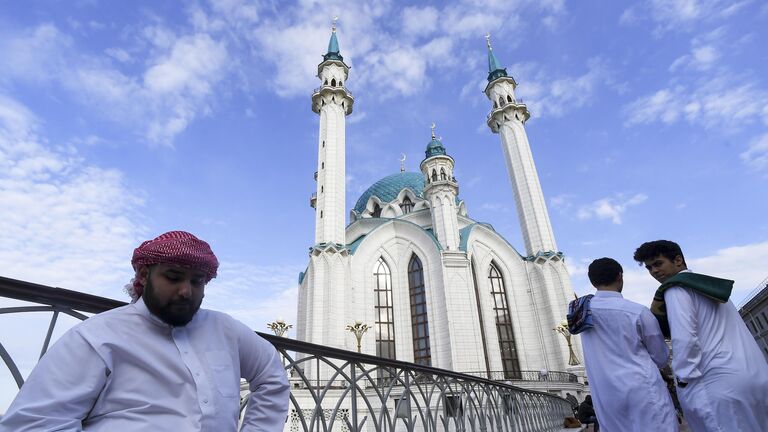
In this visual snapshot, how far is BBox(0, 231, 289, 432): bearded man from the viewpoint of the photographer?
124 centimetres

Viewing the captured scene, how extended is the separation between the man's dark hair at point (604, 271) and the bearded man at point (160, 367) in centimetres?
274

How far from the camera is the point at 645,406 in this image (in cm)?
286

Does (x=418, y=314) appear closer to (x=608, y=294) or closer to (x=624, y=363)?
(x=608, y=294)

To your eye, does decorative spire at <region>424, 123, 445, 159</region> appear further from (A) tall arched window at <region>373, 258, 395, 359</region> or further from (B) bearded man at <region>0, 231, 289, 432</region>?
(B) bearded man at <region>0, 231, 289, 432</region>

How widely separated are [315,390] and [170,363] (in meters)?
1.87

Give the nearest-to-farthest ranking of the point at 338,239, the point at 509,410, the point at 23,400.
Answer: the point at 23,400, the point at 509,410, the point at 338,239

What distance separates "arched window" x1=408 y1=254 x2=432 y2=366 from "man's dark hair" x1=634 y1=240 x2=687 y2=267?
21.4 meters

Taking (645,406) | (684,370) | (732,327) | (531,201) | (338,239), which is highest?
(531,201)

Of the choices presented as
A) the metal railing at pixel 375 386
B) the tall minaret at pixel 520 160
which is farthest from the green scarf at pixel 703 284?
the tall minaret at pixel 520 160

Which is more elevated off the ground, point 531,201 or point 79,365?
point 531,201

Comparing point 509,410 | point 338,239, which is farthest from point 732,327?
point 338,239

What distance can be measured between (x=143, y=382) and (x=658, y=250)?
11.2 ft

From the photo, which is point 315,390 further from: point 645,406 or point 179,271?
point 645,406

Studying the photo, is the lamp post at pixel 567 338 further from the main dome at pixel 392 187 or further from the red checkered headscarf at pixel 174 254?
the red checkered headscarf at pixel 174 254
